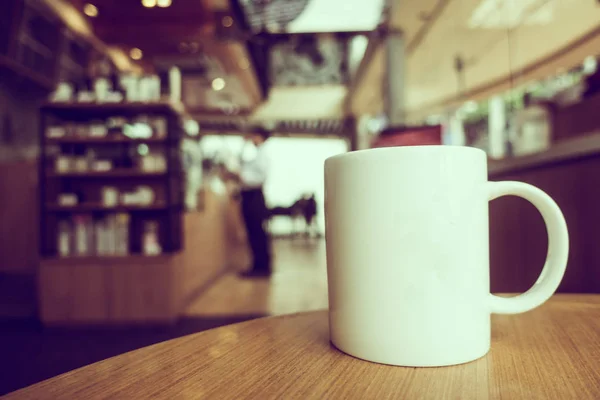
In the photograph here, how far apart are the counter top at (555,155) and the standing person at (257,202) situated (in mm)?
2906

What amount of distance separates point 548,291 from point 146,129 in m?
3.31

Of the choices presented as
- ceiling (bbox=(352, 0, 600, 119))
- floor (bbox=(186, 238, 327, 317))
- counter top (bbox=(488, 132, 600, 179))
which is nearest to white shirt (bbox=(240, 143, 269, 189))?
floor (bbox=(186, 238, 327, 317))

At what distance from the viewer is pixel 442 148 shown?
0.34m

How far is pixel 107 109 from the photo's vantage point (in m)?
3.25

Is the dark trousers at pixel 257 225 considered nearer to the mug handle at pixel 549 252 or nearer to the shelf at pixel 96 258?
the shelf at pixel 96 258

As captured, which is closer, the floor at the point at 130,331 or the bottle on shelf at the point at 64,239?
the floor at the point at 130,331

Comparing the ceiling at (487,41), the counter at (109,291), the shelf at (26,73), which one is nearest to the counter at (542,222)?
the counter at (109,291)

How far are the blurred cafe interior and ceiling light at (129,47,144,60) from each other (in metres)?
0.03

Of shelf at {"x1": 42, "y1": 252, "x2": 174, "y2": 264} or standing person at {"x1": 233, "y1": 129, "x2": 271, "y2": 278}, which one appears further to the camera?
standing person at {"x1": 233, "y1": 129, "x2": 271, "y2": 278}

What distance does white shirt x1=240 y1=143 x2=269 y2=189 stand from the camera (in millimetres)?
4762

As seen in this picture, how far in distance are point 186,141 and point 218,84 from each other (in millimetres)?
2955

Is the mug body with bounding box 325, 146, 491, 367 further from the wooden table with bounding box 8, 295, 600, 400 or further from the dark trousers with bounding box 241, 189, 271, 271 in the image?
the dark trousers with bounding box 241, 189, 271, 271

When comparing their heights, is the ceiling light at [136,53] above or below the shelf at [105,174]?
above

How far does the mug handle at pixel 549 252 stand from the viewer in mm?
355
